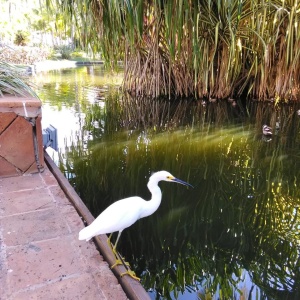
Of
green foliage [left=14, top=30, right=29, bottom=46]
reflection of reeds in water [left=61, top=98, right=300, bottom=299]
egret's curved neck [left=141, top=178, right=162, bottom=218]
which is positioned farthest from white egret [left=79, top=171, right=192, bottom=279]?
green foliage [left=14, top=30, right=29, bottom=46]

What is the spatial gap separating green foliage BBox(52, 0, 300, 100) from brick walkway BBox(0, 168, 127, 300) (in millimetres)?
5083

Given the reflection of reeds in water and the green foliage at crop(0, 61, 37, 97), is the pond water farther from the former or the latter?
the green foliage at crop(0, 61, 37, 97)

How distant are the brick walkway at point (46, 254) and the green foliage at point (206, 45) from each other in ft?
16.7

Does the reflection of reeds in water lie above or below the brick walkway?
below

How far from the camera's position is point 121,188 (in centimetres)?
325

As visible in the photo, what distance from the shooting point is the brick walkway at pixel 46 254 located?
1.49 metres

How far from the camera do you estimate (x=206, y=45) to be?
8164 millimetres

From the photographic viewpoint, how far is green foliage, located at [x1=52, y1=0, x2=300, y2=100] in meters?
7.01

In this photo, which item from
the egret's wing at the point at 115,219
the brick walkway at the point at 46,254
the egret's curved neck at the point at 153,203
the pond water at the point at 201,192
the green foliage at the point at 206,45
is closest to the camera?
the brick walkway at the point at 46,254

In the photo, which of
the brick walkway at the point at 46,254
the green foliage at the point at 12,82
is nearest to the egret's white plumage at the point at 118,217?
the brick walkway at the point at 46,254

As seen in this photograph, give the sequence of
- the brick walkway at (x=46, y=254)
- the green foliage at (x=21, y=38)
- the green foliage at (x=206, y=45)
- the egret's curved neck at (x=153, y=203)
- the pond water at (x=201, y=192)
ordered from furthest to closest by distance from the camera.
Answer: the green foliage at (x=21, y=38), the green foliage at (x=206, y=45), the pond water at (x=201, y=192), the egret's curved neck at (x=153, y=203), the brick walkway at (x=46, y=254)

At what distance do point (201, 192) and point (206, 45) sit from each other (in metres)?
5.89

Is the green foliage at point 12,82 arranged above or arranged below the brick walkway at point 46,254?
above

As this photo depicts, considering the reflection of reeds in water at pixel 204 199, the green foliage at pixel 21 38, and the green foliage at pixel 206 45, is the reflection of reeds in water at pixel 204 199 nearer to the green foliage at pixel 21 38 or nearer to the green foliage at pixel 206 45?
the green foliage at pixel 206 45
